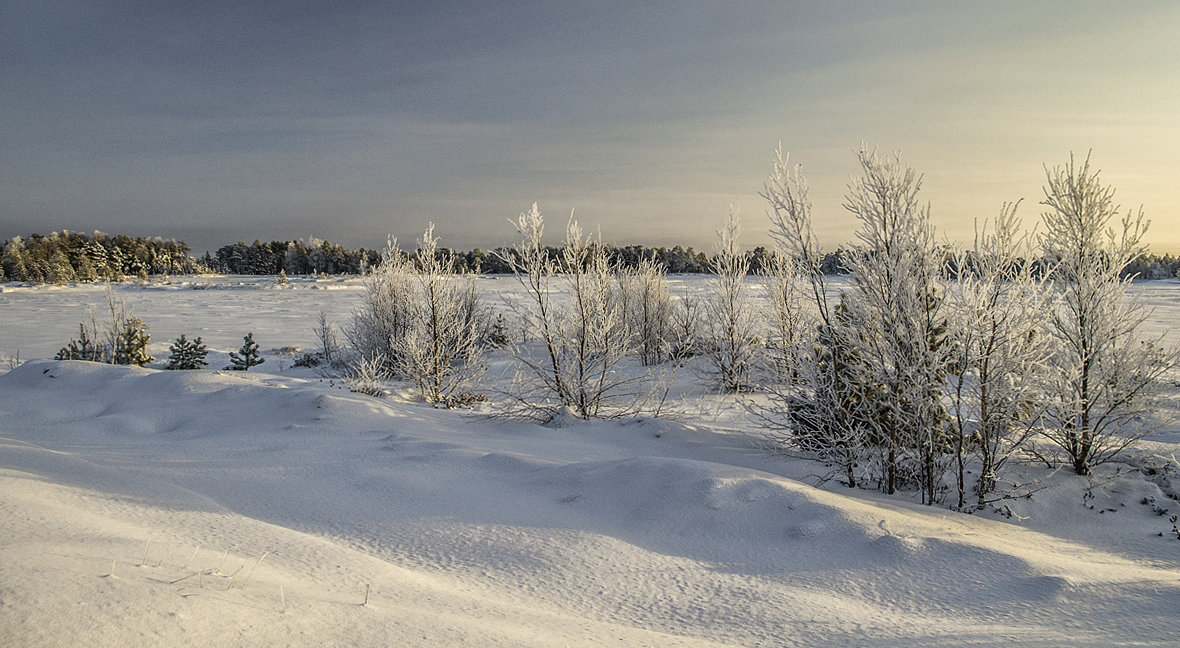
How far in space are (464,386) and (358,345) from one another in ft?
15.2

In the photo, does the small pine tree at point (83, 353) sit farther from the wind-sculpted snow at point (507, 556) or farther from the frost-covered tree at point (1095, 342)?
the frost-covered tree at point (1095, 342)

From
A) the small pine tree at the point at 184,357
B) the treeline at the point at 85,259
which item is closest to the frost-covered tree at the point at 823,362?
the small pine tree at the point at 184,357

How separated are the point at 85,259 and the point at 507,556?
61.5m

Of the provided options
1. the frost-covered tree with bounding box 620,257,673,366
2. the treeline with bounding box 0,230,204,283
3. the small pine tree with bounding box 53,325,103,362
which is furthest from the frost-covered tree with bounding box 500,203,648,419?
the treeline with bounding box 0,230,204,283

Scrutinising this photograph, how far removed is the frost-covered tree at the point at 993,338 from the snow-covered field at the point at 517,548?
733mm

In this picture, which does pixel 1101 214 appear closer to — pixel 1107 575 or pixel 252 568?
pixel 1107 575

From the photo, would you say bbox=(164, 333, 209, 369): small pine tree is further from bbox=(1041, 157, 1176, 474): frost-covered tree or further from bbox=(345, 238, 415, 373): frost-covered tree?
bbox=(1041, 157, 1176, 474): frost-covered tree

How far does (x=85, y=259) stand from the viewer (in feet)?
160

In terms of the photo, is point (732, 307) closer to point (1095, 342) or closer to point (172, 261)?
point (1095, 342)

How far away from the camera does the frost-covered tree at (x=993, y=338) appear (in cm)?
517

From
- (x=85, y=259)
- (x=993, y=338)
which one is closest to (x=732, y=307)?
(x=993, y=338)

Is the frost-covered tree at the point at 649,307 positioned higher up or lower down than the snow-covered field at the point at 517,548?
higher up

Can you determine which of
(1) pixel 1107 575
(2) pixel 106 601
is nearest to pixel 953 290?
(1) pixel 1107 575

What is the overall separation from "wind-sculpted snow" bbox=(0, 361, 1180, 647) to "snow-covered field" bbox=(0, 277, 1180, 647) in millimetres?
16
